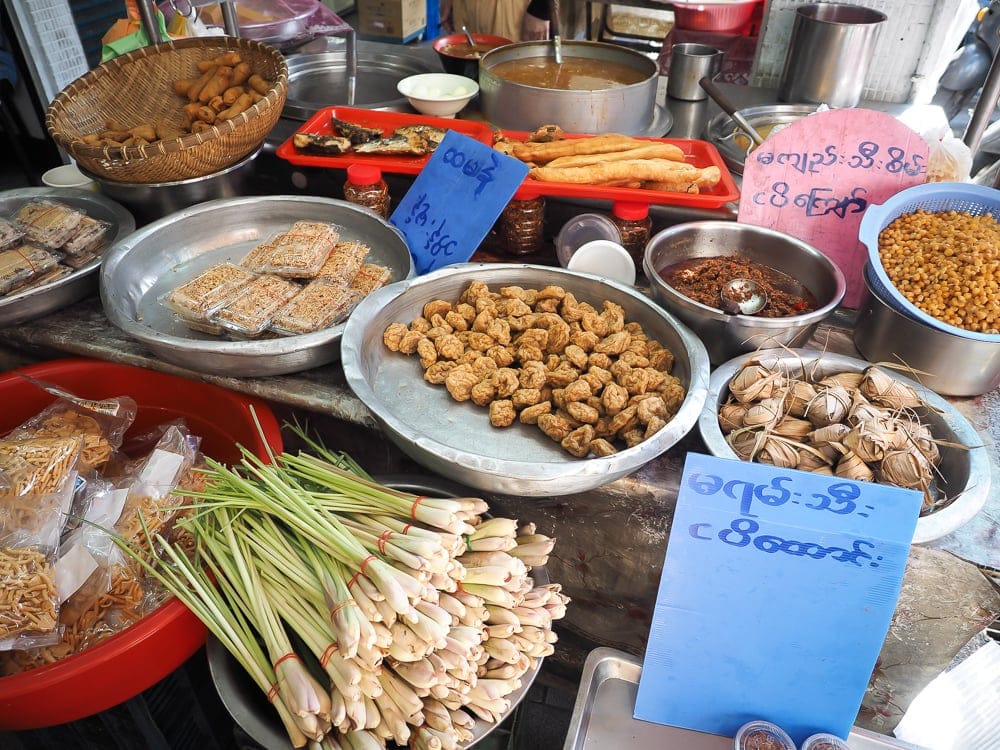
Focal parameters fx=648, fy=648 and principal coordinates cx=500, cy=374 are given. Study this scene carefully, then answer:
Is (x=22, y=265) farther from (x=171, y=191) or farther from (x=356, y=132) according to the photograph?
(x=356, y=132)

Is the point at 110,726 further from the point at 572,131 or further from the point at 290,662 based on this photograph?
the point at 572,131

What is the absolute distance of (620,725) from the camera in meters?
1.38

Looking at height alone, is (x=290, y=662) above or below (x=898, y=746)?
above

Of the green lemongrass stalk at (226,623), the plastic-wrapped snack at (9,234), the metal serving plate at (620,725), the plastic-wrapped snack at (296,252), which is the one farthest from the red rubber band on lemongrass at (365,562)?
the plastic-wrapped snack at (9,234)

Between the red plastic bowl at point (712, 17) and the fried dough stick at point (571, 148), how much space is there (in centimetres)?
421

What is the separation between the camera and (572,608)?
1970mm

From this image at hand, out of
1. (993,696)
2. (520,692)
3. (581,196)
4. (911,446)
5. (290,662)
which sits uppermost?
(581,196)

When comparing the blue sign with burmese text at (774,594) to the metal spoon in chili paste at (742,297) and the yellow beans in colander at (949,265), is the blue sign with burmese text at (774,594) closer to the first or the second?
the metal spoon in chili paste at (742,297)

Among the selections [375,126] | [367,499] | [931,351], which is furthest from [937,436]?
[375,126]

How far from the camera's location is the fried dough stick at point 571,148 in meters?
2.30

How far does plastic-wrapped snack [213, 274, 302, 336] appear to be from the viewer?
1.77 m

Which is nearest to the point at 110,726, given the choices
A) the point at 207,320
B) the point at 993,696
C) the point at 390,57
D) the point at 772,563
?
the point at 207,320

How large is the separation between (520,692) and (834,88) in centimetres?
318

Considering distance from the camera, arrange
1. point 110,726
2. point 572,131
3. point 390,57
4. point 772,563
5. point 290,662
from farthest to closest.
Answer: point 390,57
point 572,131
point 110,726
point 290,662
point 772,563
